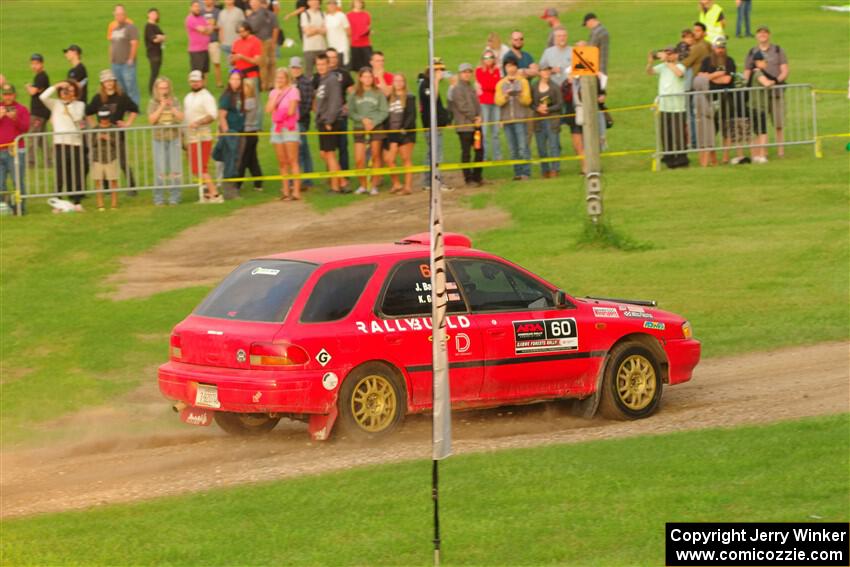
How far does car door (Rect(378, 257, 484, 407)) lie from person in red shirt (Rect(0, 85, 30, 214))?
11.9 m

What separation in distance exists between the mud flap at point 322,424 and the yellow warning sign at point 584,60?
9382mm

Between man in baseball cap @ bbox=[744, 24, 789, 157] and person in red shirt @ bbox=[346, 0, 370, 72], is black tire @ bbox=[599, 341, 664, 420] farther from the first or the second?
person in red shirt @ bbox=[346, 0, 370, 72]

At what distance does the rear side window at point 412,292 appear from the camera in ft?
40.8

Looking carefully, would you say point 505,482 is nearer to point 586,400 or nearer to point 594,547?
point 594,547

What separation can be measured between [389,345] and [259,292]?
3.82ft

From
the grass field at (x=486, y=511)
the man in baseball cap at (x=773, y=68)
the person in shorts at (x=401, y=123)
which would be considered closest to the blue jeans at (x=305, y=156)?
the person in shorts at (x=401, y=123)

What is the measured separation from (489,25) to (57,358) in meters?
28.4

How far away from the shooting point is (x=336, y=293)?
482 inches

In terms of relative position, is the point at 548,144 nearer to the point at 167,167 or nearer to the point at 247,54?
the point at 247,54

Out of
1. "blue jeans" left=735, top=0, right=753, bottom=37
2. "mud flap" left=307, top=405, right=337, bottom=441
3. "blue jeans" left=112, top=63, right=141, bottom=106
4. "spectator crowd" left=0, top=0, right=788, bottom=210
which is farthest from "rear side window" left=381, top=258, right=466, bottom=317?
"blue jeans" left=735, top=0, right=753, bottom=37

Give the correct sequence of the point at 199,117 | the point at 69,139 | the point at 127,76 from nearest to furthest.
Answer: the point at 69,139 < the point at 199,117 < the point at 127,76

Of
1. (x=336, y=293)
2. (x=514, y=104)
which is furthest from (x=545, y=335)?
(x=514, y=104)

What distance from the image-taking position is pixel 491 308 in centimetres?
1285

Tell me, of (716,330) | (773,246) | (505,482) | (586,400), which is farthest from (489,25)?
(505,482)
